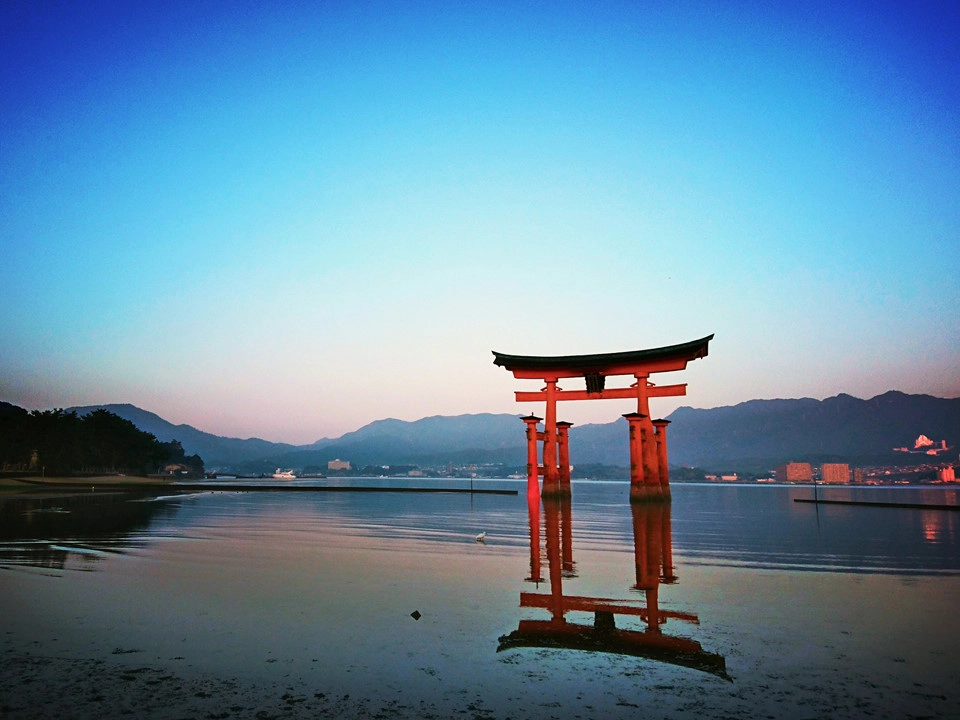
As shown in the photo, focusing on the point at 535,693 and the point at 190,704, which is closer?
the point at 190,704

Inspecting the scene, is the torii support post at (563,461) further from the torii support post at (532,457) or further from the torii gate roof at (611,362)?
the torii gate roof at (611,362)

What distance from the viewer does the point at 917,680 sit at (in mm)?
6168

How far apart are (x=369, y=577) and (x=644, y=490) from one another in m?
33.9

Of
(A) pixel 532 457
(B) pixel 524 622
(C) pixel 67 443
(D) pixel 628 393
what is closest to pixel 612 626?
(B) pixel 524 622

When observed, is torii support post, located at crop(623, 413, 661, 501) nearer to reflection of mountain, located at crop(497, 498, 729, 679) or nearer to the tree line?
reflection of mountain, located at crop(497, 498, 729, 679)

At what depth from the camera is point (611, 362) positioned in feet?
141

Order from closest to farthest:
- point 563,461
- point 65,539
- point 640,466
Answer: point 65,539, point 640,466, point 563,461

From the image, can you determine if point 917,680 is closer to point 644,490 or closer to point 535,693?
point 535,693

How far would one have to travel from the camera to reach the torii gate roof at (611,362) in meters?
40.0

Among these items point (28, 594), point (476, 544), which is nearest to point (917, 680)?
point (28, 594)

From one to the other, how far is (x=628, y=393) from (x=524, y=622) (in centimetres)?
3742

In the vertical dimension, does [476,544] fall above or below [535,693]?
below

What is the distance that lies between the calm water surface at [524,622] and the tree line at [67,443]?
89.8 m

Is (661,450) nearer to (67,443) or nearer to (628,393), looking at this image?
(628,393)
